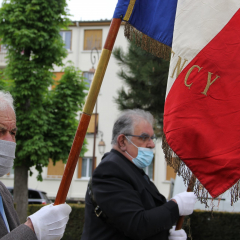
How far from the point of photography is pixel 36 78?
33.2 feet

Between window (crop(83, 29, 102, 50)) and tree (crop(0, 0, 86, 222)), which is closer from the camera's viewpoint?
tree (crop(0, 0, 86, 222))

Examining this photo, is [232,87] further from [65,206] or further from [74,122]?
[74,122]

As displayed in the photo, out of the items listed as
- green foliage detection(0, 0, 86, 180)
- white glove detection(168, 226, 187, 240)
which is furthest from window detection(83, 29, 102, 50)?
white glove detection(168, 226, 187, 240)

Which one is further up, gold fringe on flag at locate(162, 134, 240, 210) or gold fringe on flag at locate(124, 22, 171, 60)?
gold fringe on flag at locate(124, 22, 171, 60)

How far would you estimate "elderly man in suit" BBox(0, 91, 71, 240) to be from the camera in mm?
1687

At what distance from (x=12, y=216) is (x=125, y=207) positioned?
700mm

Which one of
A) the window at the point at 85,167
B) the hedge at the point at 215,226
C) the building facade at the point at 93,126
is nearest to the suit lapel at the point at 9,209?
the hedge at the point at 215,226

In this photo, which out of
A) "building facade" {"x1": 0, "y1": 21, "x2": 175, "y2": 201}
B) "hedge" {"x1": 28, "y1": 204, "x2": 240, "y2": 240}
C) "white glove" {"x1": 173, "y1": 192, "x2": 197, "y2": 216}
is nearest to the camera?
"white glove" {"x1": 173, "y1": 192, "x2": 197, "y2": 216}

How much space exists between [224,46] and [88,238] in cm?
159

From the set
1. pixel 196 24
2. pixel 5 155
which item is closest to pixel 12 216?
pixel 5 155

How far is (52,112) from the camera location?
1081cm

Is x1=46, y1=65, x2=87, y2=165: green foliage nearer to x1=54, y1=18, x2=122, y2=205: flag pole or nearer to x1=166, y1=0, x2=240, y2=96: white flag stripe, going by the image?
x1=166, y1=0, x2=240, y2=96: white flag stripe

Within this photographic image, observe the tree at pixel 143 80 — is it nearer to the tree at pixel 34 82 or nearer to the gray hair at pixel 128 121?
the tree at pixel 34 82

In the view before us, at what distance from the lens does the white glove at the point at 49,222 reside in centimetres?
171
